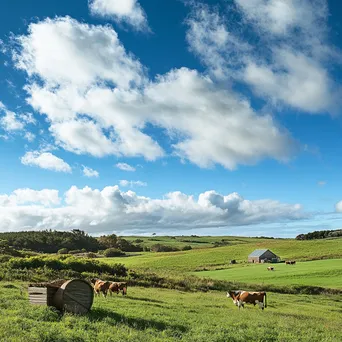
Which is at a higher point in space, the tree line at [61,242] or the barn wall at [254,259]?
the tree line at [61,242]

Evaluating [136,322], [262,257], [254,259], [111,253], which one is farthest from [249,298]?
[111,253]

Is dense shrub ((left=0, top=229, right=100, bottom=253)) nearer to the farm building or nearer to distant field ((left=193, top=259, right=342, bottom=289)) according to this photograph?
the farm building

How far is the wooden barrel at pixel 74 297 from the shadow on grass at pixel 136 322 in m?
0.65

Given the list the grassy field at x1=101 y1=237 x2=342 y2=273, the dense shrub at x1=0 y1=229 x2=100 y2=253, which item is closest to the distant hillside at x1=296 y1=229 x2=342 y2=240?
the grassy field at x1=101 y1=237 x2=342 y2=273

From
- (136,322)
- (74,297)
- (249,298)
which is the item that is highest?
(74,297)

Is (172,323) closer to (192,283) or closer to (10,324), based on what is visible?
(10,324)

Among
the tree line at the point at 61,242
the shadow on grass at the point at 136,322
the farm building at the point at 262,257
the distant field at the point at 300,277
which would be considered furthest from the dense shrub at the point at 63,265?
the tree line at the point at 61,242

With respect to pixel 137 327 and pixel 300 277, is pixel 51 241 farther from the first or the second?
pixel 137 327

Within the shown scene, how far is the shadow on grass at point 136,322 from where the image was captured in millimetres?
18433

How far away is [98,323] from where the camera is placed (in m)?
17.1

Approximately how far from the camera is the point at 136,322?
19062mm

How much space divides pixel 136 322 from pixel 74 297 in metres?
3.37

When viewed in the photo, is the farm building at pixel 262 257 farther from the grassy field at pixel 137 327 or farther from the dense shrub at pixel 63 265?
the grassy field at pixel 137 327

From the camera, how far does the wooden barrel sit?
1917 cm
